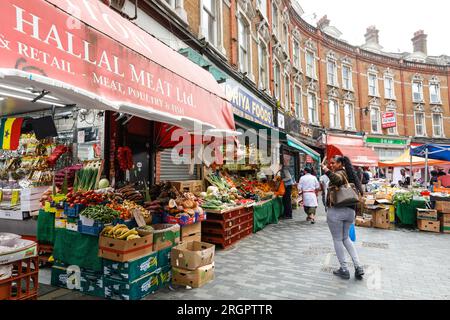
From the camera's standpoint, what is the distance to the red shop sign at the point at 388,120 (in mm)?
27297

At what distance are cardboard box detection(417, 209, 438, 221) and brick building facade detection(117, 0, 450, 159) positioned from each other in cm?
815

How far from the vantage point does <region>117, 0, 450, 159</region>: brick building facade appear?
10227 mm

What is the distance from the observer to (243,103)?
399 inches

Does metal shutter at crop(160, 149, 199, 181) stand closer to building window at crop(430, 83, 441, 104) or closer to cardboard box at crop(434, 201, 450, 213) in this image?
cardboard box at crop(434, 201, 450, 213)

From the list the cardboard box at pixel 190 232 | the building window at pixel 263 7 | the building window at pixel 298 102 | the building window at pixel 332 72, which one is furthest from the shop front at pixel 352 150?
the cardboard box at pixel 190 232

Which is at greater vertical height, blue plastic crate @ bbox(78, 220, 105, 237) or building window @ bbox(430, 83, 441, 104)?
building window @ bbox(430, 83, 441, 104)

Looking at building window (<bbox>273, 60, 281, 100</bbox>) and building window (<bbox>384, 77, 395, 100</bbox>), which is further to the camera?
building window (<bbox>384, 77, 395, 100</bbox>)

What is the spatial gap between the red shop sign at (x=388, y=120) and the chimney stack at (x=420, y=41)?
10.8m

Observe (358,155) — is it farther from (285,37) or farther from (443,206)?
(443,206)

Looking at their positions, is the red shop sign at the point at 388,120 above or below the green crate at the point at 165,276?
above

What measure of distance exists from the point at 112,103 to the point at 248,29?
485 inches

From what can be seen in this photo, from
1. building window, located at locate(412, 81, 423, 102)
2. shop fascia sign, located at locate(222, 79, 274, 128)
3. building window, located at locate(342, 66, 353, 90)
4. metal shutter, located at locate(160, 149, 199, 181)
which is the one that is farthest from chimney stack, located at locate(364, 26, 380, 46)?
metal shutter, located at locate(160, 149, 199, 181)

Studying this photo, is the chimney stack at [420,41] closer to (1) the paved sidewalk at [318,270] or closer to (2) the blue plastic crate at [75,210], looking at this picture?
(1) the paved sidewalk at [318,270]
